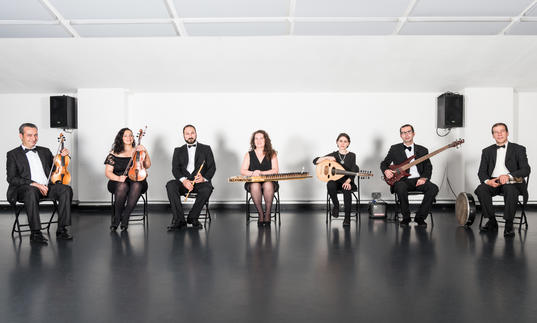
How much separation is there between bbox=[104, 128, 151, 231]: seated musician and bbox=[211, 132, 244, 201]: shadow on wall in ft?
6.25

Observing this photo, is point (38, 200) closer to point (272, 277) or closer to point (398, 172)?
point (272, 277)

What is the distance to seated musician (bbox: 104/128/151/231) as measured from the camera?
4.59 meters

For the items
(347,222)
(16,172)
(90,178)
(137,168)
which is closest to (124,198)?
(137,168)

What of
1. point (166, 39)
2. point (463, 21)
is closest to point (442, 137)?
point (463, 21)

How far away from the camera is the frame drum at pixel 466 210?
4609 mm

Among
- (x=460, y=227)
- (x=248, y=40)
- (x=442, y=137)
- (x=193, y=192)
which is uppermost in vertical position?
(x=248, y=40)

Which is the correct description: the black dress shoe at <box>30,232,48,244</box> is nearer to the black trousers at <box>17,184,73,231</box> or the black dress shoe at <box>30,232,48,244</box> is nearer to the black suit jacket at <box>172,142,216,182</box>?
the black trousers at <box>17,184,73,231</box>

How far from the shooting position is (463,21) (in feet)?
13.7

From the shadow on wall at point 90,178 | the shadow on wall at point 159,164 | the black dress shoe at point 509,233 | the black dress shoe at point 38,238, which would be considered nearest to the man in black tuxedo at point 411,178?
the black dress shoe at point 509,233

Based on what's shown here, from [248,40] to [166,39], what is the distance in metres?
0.99

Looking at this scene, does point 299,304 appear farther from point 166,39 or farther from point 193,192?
point 166,39

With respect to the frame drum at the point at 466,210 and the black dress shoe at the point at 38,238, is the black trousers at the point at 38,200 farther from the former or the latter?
the frame drum at the point at 466,210

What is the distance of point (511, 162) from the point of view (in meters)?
4.60

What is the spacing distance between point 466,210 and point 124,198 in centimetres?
413
